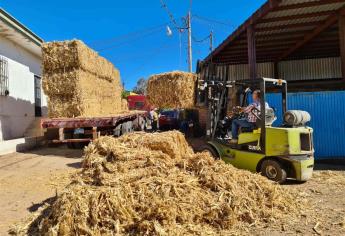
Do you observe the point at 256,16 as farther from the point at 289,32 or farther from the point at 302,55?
the point at 302,55

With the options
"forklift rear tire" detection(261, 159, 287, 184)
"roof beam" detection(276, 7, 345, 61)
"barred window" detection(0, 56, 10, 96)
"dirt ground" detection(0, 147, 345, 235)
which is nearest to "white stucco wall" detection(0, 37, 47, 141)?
"barred window" detection(0, 56, 10, 96)

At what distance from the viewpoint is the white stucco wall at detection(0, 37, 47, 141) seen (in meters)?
15.4

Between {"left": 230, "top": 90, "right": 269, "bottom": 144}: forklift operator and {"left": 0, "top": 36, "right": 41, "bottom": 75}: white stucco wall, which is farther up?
{"left": 0, "top": 36, "right": 41, "bottom": 75}: white stucco wall

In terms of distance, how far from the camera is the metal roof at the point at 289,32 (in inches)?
470

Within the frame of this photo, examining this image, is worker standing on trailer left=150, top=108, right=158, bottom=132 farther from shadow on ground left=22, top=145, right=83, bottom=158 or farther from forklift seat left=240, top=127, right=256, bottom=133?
forklift seat left=240, top=127, right=256, bottom=133

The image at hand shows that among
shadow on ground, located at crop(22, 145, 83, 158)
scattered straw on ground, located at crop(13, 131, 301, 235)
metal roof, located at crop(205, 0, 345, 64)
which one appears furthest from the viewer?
shadow on ground, located at crop(22, 145, 83, 158)

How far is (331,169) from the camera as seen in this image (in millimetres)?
9961

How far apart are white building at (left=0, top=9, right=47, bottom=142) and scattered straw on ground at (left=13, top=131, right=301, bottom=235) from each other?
1066 centimetres

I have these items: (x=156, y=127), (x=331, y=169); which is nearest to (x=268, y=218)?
(x=331, y=169)

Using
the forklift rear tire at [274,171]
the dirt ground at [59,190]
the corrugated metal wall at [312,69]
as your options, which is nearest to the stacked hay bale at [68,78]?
the dirt ground at [59,190]

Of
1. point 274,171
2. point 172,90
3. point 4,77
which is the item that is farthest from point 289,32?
point 4,77

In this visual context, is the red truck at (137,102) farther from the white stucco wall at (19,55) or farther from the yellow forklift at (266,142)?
the yellow forklift at (266,142)

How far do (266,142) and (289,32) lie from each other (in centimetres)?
895

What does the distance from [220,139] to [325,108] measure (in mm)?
4294
